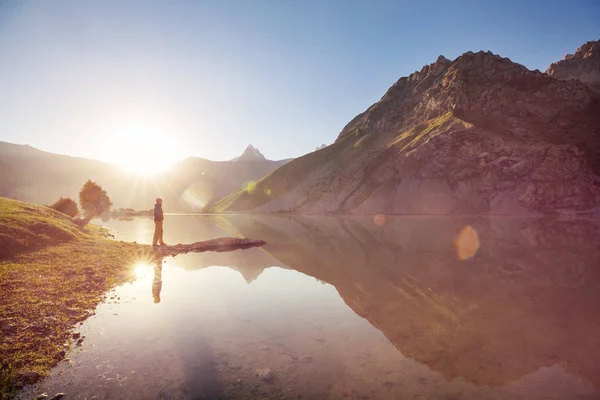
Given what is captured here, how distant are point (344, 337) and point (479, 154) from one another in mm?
110552

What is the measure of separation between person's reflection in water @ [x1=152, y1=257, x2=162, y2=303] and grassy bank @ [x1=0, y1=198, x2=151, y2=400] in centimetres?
161

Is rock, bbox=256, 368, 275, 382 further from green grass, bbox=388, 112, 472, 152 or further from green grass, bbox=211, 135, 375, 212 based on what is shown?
green grass, bbox=211, 135, 375, 212

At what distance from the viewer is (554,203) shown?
91312 mm

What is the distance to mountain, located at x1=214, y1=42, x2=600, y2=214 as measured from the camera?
93375mm

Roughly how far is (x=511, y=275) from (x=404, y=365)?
13987 mm

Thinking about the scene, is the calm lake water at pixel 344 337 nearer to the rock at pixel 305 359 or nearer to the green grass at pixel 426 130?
the rock at pixel 305 359

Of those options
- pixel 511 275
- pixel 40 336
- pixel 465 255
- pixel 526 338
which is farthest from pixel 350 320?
pixel 465 255

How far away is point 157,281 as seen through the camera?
1734cm

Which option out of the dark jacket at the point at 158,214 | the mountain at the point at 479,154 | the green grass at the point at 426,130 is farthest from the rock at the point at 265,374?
the green grass at the point at 426,130

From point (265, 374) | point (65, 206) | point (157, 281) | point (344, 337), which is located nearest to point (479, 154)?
point (157, 281)

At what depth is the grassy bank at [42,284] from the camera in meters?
8.06

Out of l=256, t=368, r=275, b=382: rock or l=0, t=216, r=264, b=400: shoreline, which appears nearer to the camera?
l=256, t=368, r=275, b=382: rock

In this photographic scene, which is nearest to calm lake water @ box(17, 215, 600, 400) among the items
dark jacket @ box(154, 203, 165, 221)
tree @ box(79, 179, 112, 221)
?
dark jacket @ box(154, 203, 165, 221)

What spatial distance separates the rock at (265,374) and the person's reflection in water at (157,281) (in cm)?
785
